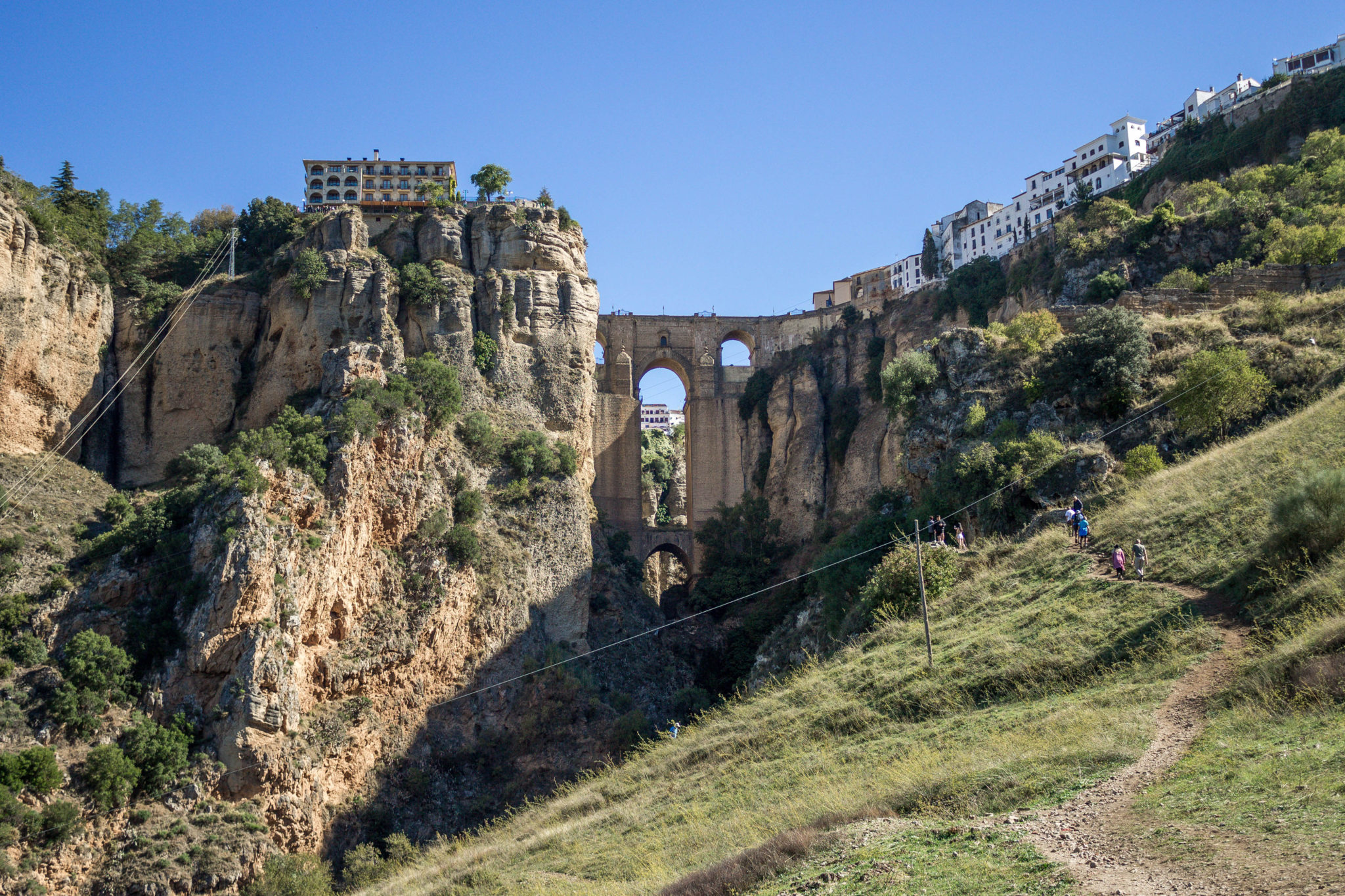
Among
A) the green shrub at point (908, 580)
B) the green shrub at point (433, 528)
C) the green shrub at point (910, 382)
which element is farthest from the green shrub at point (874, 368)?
the green shrub at point (908, 580)

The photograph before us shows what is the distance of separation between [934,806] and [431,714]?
2577 cm

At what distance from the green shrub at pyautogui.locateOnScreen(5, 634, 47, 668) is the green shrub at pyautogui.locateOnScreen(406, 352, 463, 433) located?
14.6 meters

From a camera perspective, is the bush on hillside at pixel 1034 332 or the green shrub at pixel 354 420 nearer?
the bush on hillside at pixel 1034 332

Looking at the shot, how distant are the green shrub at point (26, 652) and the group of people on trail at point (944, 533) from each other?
963 inches

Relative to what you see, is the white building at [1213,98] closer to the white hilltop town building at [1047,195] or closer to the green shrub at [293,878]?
the white hilltop town building at [1047,195]

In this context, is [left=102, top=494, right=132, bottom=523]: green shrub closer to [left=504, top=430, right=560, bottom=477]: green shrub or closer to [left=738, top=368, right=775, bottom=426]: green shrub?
[left=504, top=430, right=560, bottom=477]: green shrub

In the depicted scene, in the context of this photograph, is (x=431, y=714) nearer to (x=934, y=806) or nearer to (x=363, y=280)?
(x=363, y=280)

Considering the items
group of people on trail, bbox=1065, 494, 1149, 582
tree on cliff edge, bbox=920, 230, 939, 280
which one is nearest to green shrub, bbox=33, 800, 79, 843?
group of people on trail, bbox=1065, 494, 1149, 582

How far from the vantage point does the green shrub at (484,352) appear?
1774 inches

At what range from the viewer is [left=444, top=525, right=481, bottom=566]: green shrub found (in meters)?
39.0

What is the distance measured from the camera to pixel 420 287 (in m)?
44.7

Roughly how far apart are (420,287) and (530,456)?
27.5 feet

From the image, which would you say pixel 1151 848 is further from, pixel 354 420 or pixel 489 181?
pixel 489 181

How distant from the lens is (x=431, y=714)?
3656cm
